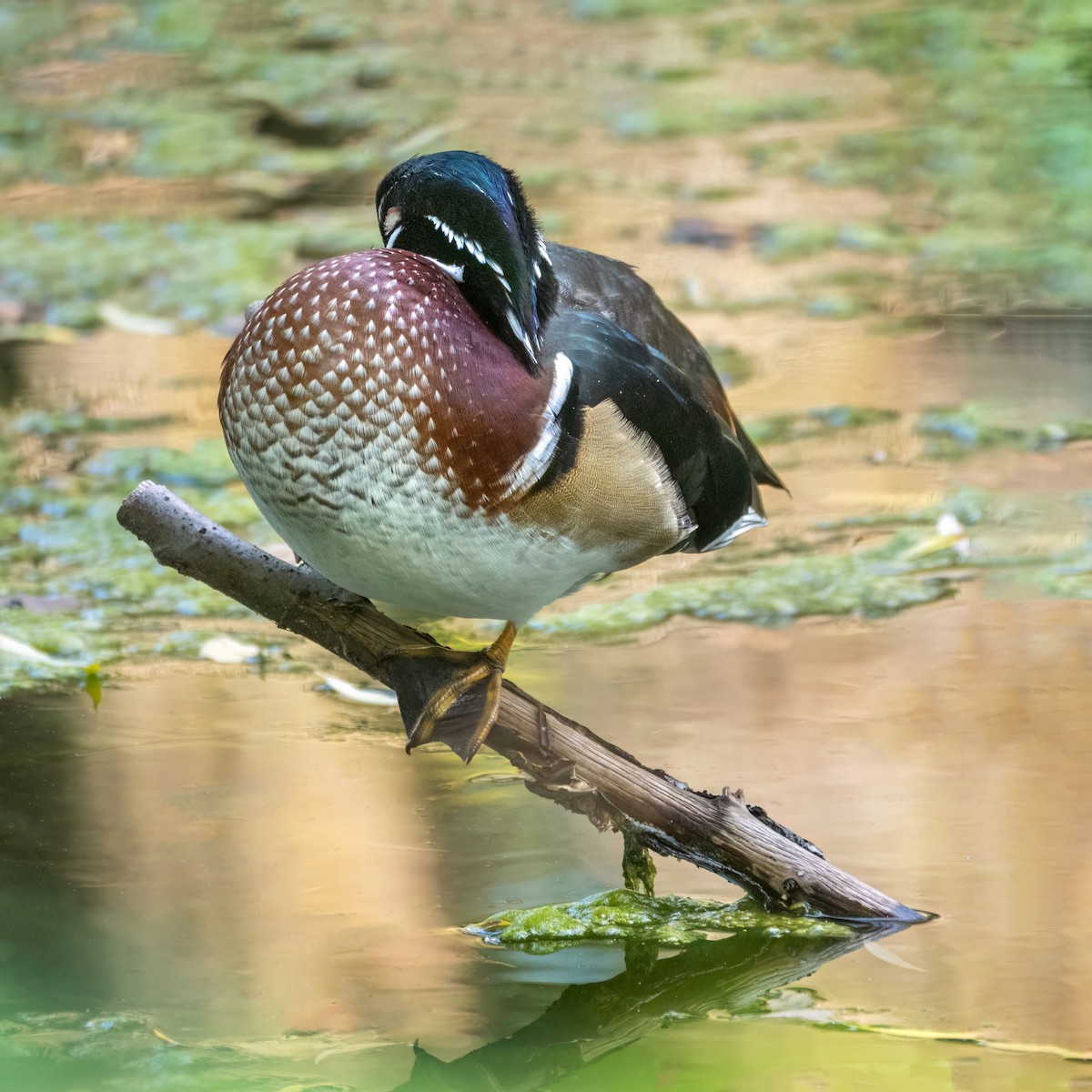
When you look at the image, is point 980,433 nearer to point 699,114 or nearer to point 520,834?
point 520,834

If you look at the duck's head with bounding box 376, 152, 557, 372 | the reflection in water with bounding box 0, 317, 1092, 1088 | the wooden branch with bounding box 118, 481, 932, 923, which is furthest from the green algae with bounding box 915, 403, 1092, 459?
the duck's head with bounding box 376, 152, 557, 372

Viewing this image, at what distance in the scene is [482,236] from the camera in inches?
70.3

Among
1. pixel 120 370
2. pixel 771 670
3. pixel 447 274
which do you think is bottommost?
pixel 771 670

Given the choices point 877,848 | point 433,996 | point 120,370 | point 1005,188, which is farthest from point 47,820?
point 1005,188

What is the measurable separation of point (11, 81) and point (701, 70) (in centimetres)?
222

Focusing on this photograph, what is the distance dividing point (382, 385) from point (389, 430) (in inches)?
1.8

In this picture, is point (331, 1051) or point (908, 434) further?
point (908, 434)

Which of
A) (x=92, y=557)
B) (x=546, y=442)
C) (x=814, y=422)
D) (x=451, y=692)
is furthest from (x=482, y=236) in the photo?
(x=814, y=422)

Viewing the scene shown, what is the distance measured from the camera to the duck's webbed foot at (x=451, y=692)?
6.07ft

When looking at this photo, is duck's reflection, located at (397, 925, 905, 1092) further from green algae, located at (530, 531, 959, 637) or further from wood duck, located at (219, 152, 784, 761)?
green algae, located at (530, 531, 959, 637)

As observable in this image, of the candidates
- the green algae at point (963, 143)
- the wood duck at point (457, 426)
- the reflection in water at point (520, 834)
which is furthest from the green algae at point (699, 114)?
the wood duck at point (457, 426)

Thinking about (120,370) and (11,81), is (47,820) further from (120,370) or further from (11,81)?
(11,81)

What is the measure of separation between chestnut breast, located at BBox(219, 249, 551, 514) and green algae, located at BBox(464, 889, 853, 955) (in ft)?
1.76

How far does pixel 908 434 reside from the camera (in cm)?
355
